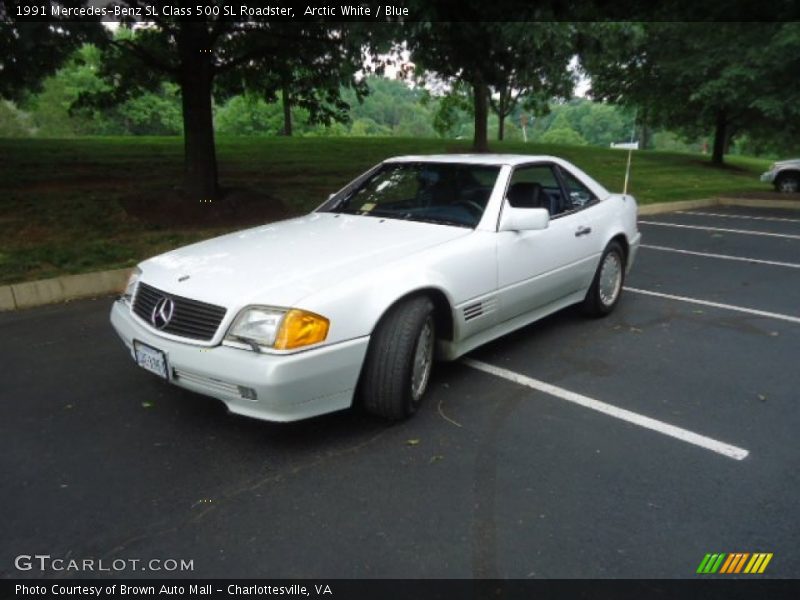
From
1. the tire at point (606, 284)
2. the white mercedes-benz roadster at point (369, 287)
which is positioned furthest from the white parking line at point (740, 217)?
the white mercedes-benz roadster at point (369, 287)

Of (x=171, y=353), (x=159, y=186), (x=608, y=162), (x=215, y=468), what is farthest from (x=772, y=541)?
(x=608, y=162)

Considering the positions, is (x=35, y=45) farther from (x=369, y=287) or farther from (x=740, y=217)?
(x=740, y=217)

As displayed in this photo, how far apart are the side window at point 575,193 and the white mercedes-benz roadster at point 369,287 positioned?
0.07 ft

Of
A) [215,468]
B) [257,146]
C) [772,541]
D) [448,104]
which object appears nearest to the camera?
[772,541]

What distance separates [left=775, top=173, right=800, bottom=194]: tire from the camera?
55.5 ft

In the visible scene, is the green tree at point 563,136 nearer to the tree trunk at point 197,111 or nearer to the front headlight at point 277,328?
the tree trunk at point 197,111

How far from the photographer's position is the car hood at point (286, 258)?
2936 millimetres

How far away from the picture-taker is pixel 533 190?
180 inches

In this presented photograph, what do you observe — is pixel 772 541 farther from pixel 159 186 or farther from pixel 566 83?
pixel 159 186

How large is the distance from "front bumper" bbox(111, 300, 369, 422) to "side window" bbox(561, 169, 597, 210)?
263 cm

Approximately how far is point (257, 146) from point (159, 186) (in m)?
8.44

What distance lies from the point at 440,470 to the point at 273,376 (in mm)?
911
